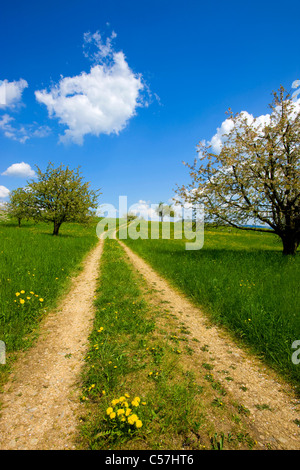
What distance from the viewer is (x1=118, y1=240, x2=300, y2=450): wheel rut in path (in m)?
3.03

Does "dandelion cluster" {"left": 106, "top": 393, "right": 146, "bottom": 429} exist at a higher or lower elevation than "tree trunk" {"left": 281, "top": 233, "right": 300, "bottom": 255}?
lower

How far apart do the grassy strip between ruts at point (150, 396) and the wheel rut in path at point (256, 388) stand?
0.73ft

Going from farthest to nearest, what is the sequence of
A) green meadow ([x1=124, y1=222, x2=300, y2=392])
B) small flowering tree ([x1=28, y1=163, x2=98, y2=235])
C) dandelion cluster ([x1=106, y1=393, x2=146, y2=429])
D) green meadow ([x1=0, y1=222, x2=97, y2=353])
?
small flowering tree ([x1=28, y1=163, x2=98, y2=235]), green meadow ([x1=0, y1=222, x2=97, y2=353]), green meadow ([x1=124, y1=222, x2=300, y2=392]), dandelion cluster ([x1=106, y1=393, x2=146, y2=429])

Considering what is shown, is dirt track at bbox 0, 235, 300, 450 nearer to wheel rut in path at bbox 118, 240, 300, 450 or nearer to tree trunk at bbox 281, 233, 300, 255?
wheel rut in path at bbox 118, 240, 300, 450

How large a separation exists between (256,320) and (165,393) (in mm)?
3624

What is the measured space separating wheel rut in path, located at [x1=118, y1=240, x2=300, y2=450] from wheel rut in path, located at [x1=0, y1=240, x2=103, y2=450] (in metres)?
2.83

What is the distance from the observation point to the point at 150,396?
11.5 feet

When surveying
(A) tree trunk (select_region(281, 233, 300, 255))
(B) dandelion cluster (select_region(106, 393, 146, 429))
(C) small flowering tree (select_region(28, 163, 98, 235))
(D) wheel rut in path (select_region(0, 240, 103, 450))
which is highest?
(C) small flowering tree (select_region(28, 163, 98, 235))

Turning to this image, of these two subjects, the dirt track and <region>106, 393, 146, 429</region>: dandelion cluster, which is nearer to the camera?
<region>106, 393, 146, 429</region>: dandelion cluster

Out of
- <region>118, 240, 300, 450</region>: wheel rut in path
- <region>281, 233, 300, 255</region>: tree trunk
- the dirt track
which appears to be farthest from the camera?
<region>281, 233, 300, 255</region>: tree trunk

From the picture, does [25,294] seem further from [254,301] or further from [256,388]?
[254,301]

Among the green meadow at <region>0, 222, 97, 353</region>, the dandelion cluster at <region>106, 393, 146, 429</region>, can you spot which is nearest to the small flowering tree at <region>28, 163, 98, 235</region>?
the green meadow at <region>0, 222, 97, 353</region>

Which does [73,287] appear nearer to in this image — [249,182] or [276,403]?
[276,403]
